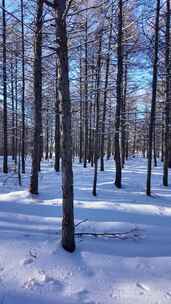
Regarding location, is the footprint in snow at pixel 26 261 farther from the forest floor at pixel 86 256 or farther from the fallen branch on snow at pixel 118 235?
the fallen branch on snow at pixel 118 235

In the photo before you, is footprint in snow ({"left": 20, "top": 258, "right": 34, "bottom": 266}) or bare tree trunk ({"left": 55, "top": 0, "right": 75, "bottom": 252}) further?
bare tree trunk ({"left": 55, "top": 0, "right": 75, "bottom": 252})

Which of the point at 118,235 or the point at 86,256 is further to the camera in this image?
the point at 118,235

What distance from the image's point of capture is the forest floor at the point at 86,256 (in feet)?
16.2

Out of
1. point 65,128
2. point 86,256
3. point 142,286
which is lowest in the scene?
point 142,286

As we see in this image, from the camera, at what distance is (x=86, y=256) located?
6.09 m

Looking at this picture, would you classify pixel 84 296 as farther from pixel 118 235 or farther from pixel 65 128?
pixel 65 128

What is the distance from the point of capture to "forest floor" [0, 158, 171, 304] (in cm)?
493

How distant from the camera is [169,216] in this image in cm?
945

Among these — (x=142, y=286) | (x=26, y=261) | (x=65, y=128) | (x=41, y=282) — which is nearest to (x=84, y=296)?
(x=41, y=282)

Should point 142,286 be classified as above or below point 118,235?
below

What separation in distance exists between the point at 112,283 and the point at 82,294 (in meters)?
0.60

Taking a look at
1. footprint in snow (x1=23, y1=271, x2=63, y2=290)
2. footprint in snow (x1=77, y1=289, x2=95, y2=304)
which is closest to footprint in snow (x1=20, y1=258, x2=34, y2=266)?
footprint in snow (x1=23, y1=271, x2=63, y2=290)

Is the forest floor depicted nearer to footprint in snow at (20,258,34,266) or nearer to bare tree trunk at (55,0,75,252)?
footprint in snow at (20,258,34,266)

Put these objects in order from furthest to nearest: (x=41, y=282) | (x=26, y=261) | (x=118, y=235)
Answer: (x=118, y=235) < (x=26, y=261) < (x=41, y=282)
